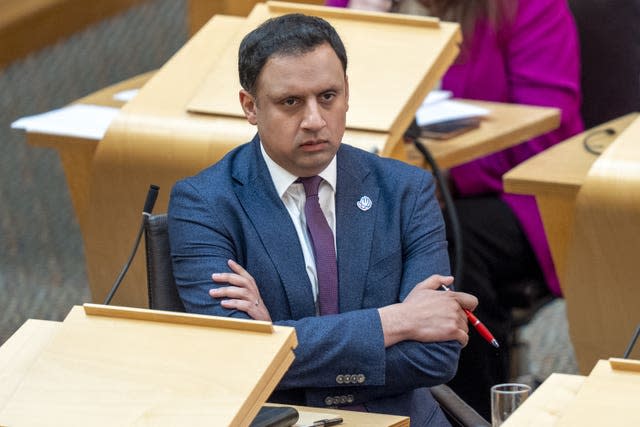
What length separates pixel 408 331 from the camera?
2559mm

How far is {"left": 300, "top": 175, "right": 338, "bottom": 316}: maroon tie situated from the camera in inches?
105

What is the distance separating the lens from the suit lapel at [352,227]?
2678 millimetres

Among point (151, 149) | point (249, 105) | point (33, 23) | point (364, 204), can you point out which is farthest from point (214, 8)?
point (33, 23)

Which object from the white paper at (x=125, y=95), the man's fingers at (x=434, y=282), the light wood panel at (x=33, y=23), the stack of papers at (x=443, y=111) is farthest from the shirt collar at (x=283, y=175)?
the white paper at (x=125, y=95)

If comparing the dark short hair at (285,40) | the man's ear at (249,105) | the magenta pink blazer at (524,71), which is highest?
the dark short hair at (285,40)

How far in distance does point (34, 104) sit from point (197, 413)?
15.0 ft

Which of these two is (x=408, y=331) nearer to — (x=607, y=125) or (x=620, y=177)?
(x=620, y=177)

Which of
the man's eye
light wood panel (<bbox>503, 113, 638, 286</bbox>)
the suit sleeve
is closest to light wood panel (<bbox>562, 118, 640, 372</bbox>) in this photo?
light wood panel (<bbox>503, 113, 638, 286</bbox>)

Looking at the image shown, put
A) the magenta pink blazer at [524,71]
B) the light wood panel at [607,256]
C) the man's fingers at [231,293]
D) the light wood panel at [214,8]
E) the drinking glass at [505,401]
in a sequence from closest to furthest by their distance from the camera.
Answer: the drinking glass at [505,401], the man's fingers at [231,293], the light wood panel at [607,256], the magenta pink blazer at [524,71], the light wood panel at [214,8]

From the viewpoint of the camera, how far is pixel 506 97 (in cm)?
438

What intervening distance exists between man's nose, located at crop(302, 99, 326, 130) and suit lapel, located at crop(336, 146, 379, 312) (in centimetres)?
14

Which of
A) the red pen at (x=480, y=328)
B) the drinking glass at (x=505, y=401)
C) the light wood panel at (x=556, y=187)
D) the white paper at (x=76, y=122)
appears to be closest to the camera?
the drinking glass at (x=505, y=401)

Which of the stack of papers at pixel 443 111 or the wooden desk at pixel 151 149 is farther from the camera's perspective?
the stack of papers at pixel 443 111

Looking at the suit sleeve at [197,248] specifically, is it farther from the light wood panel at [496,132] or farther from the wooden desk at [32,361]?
the light wood panel at [496,132]
